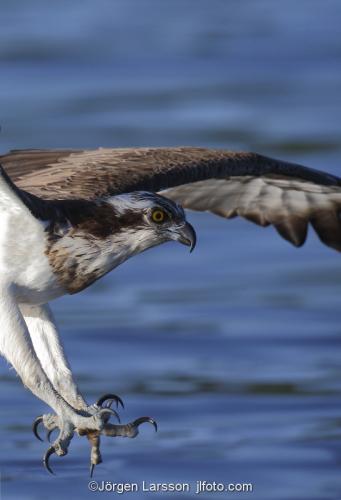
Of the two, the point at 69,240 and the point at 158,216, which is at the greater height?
the point at 158,216

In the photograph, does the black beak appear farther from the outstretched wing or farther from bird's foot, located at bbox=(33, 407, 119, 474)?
bird's foot, located at bbox=(33, 407, 119, 474)

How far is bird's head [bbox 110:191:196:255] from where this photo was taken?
49.6 ft

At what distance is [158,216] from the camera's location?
15109 millimetres

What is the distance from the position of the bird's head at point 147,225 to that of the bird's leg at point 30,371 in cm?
83

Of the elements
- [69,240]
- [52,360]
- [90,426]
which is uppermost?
[69,240]

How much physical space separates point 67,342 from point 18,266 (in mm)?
6129

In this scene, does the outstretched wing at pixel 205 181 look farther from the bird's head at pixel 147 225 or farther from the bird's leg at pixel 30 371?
the bird's leg at pixel 30 371

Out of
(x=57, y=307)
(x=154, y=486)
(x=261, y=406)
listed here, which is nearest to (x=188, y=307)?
(x=57, y=307)

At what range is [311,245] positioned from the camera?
24594 mm

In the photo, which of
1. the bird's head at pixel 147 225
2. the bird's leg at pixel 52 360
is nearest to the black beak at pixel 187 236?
the bird's head at pixel 147 225

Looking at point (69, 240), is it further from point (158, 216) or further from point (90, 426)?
point (90, 426)

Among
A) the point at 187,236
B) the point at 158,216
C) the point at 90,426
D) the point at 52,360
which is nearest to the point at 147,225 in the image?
the point at 158,216

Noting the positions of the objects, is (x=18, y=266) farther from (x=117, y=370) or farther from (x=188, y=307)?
(x=188, y=307)

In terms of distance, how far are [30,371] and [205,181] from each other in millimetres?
3547
